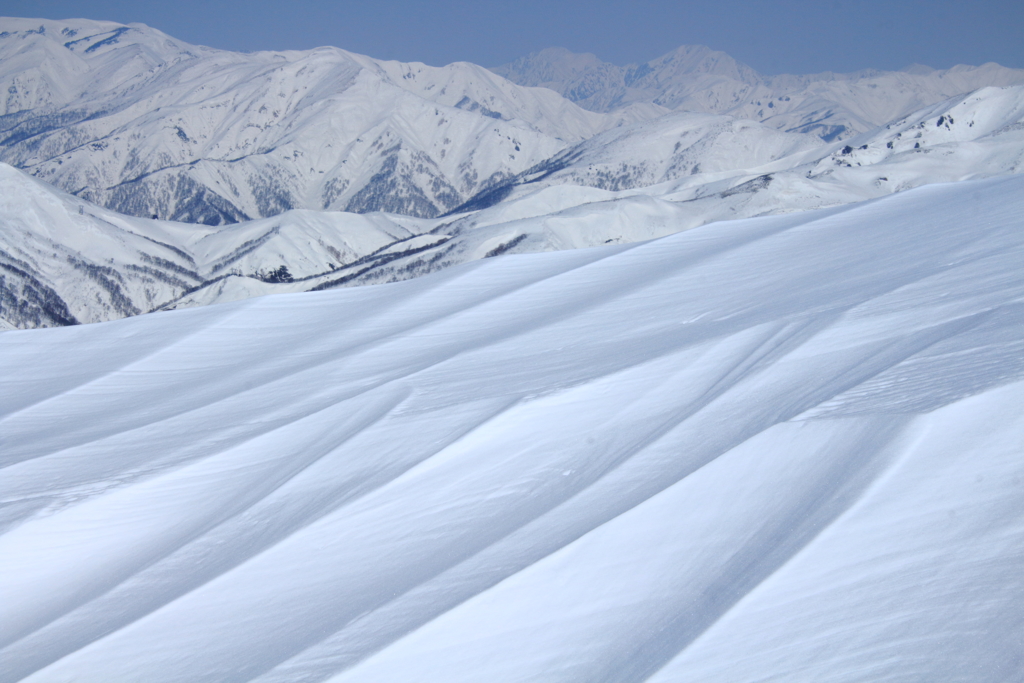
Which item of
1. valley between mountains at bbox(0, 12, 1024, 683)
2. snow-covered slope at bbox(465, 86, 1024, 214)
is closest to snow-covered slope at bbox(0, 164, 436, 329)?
snow-covered slope at bbox(465, 86, 1024, 214)

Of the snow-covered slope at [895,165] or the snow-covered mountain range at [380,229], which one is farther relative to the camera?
the snow-covered slope at [895,165]

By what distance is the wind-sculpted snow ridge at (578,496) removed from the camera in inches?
210

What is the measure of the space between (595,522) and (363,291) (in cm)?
1327

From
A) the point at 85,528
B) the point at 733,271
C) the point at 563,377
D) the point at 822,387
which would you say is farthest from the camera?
the point at 733,271

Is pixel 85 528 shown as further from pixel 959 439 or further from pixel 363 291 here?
pixel 363 291

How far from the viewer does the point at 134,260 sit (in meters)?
157

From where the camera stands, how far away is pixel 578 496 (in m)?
7.36

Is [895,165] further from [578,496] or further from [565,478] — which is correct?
[578,496]

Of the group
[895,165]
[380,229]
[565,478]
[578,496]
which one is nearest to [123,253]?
[380,229]

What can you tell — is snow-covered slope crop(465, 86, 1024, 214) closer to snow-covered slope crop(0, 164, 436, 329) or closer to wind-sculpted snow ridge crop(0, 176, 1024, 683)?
snow-covered slope crop(0, 164, 436, 329)

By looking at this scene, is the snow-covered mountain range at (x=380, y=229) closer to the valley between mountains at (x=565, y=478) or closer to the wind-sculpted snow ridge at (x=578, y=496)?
the valley between mountains at (x=565, y=478)

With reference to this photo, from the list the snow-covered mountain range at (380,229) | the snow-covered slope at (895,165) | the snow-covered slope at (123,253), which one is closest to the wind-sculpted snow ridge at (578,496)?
the snow-covered mountain range at (380,229)

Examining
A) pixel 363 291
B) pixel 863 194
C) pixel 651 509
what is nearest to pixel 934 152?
pixel 863 194

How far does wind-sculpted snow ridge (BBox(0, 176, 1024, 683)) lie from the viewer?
5.34 meters
